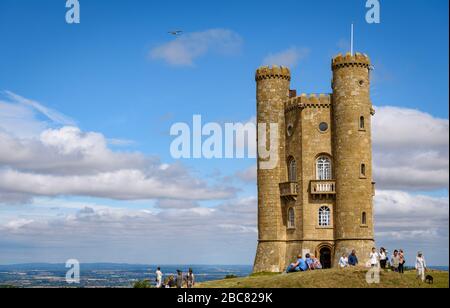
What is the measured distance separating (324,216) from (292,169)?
5.49 metres

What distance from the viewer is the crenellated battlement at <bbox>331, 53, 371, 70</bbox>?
69250 mm

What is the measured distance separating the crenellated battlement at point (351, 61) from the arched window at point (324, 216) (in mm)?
13082

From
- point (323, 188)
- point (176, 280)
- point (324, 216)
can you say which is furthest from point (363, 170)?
point (176, 280)

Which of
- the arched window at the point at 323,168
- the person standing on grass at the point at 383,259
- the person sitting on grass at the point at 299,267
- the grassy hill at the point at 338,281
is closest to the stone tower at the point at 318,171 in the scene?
the arched window at the point at 323,168

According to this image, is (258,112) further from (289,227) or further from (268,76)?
(289,227)

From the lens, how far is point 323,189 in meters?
69.1

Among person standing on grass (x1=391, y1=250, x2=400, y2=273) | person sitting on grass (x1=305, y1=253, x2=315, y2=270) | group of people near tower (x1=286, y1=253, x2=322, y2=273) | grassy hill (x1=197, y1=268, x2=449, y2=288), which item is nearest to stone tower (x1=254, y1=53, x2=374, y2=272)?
person standing on grass (x1=391, y1=250, x2=400, y2=273)

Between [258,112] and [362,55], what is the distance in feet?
37.1

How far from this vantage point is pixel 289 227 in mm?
71500

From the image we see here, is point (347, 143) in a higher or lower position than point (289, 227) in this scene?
higher

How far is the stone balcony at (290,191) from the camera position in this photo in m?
70.2

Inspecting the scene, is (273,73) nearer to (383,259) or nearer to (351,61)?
(351,61)
